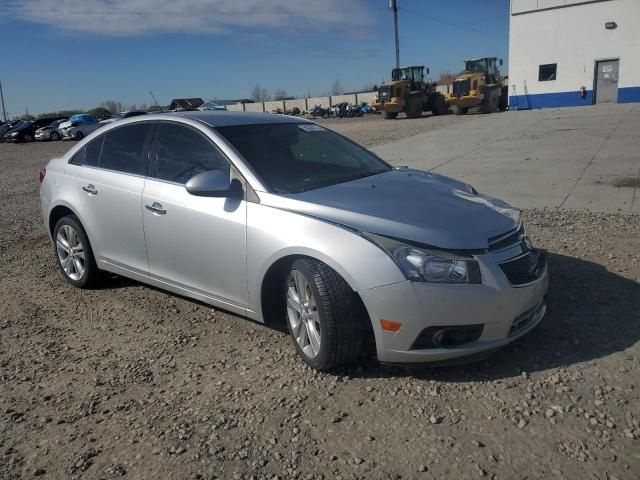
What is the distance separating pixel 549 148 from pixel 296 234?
39.6 feet

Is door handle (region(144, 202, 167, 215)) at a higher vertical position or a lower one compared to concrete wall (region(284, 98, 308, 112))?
higher

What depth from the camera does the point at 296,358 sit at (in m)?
3.71

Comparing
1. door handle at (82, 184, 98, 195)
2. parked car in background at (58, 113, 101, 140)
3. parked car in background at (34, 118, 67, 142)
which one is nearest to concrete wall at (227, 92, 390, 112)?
parked car in background at (34, 118, 67, 142)

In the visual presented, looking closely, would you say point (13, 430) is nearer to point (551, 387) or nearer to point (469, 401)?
point (469, 401)

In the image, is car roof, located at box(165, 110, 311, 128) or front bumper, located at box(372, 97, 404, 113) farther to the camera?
front bumper, located at box(372, 97, 404, 113)

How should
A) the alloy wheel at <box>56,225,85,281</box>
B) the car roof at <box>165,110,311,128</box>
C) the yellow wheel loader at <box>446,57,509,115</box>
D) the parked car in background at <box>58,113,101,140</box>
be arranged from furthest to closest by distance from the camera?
the parked car in background at <box>58,113,101,140</box> → the yellow wheel loader at <box>446,57,509,115</box> → the alloy wheel at <box>56,225,85,281</box> → the car roof at <box>165,110,311,128</box>

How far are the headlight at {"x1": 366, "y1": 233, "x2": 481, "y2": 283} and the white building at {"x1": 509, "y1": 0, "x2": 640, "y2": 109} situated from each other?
3523cm

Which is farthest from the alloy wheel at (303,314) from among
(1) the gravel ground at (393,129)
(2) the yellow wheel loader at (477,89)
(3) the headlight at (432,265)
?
(2) the yellow wheel loader at (477,89)

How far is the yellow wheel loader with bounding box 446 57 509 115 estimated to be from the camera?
33047 millimetres

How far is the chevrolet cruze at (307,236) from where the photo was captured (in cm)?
312

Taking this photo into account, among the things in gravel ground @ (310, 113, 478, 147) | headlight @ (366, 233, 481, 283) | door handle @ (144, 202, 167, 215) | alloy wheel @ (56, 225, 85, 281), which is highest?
door handle @ (144, 202, 167, 215)

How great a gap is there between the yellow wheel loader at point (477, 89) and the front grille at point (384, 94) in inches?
143

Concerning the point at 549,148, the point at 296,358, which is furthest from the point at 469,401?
the point at 549,148

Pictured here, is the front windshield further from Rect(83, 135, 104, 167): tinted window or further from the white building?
the white building
